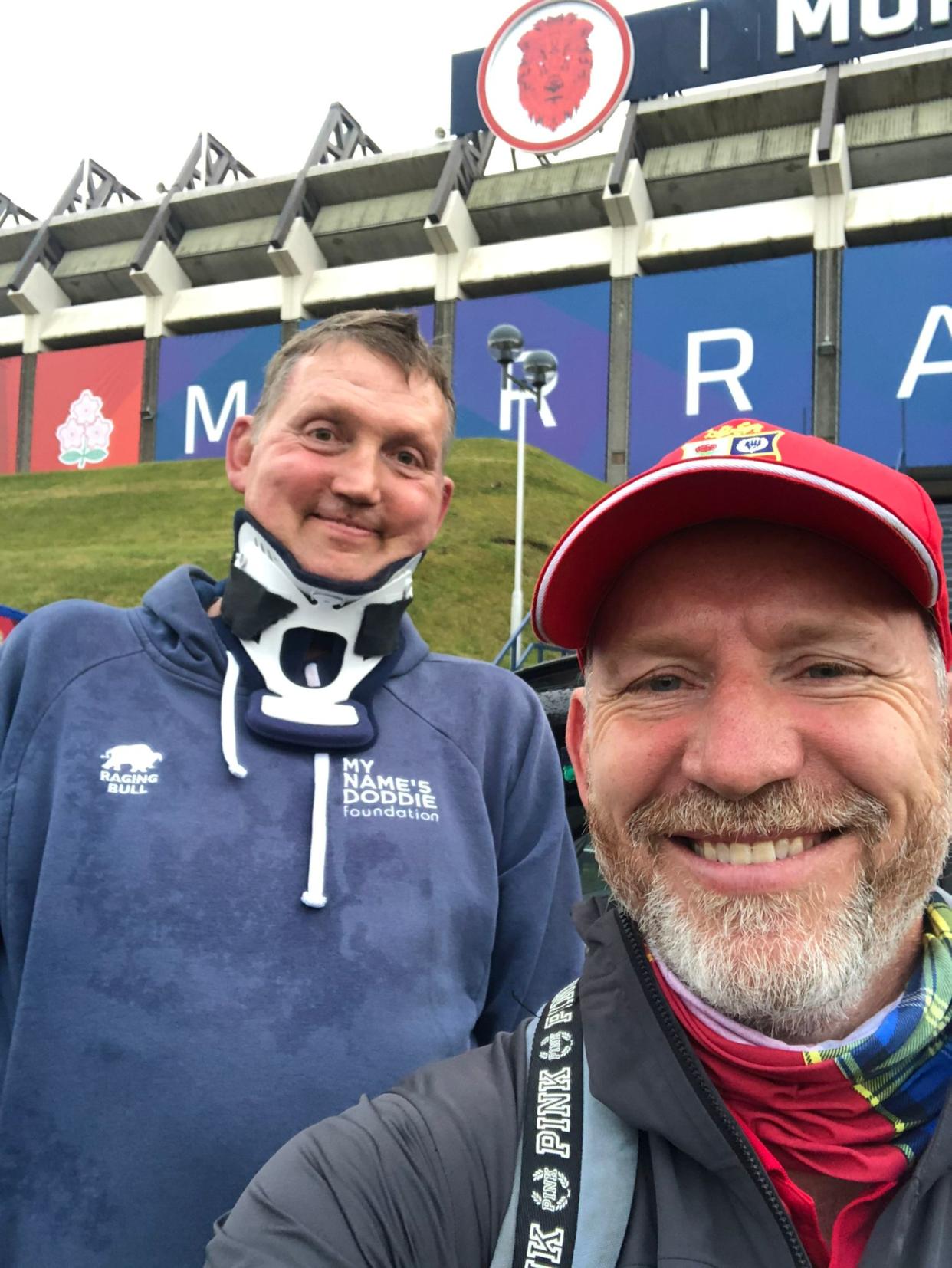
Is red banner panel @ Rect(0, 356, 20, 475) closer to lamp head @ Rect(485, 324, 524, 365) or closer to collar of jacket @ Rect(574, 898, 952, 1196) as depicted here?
lamp head @ Rect(485, 324, 524, 365)

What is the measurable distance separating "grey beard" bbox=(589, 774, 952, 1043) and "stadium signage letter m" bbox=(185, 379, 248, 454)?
1324 inches

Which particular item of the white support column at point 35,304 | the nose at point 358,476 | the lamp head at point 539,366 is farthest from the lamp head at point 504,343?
the white support column at point 35,304

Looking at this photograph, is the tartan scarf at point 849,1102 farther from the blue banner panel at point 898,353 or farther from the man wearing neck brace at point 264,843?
the blue banner panel at point 898,353

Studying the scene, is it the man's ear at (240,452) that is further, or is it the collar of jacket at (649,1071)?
the man's ear at (240,452)

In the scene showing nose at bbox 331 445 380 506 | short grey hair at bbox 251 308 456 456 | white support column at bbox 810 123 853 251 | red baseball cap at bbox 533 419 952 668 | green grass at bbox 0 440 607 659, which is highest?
white support column at bbox 810 123 853 251

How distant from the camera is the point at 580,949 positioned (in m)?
→ 2.41

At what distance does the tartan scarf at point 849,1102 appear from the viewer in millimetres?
1332

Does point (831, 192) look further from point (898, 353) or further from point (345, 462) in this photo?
point (345, 462)

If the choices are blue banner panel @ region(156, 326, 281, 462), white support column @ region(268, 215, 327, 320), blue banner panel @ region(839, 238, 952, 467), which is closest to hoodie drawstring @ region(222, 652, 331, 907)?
blue banner panel @ region(839, 238, 952, 467)

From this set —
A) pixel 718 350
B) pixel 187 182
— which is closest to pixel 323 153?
pixel 187 182

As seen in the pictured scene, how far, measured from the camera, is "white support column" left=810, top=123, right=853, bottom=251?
26703 millimetres

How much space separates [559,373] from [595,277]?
3.07 m

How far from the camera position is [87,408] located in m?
35.8

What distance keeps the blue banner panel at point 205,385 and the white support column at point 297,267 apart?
2.86 ft
